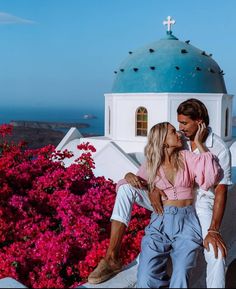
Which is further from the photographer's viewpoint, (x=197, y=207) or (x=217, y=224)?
(x=197, y=207)

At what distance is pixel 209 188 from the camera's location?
3.40m

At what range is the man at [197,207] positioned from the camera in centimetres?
291

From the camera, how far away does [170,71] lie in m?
13.0

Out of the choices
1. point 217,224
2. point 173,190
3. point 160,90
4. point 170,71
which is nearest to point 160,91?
point 160,90

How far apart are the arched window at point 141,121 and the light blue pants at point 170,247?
10.1 m

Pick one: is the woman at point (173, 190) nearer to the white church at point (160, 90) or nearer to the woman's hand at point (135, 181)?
Answer: the woman's hand at point (135, 181)

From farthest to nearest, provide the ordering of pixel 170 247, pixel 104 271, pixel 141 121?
pixel 141 121 → pixel 170 247 → pixel 104 271

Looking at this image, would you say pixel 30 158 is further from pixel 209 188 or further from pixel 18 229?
pixel 209 188

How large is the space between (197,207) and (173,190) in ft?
0.87

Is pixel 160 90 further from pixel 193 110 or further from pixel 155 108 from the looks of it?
pixel 193 110

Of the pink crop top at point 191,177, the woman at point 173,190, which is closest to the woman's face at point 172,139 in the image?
the woman at point 173,190

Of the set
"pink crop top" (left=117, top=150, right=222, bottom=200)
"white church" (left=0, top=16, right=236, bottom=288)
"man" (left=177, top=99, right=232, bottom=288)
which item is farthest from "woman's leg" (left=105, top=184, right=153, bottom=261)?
"white church" (left=0, top=16, right=236, bottom=288)

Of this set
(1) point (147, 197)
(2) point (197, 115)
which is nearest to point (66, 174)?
(1) point (147, 197)

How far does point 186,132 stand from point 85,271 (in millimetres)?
1436
